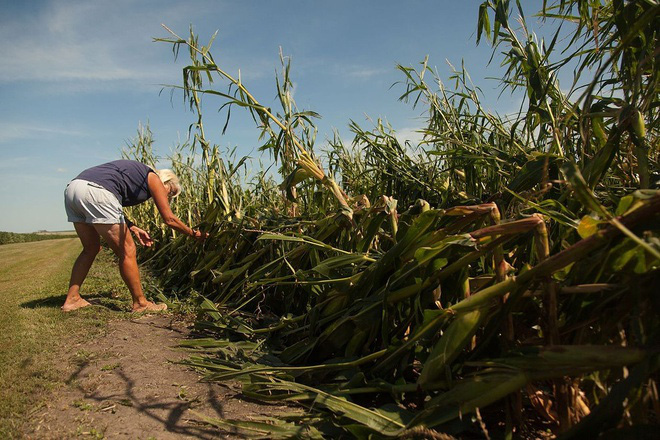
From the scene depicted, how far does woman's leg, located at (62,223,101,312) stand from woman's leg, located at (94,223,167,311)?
20 cm

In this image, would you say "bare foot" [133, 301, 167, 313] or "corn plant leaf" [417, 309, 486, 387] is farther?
"bare foot" [133, 301, 167, 313]

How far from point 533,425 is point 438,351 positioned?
45 cm

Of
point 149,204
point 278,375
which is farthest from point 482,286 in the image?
point 149,204

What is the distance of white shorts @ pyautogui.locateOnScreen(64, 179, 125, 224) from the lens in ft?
10.9

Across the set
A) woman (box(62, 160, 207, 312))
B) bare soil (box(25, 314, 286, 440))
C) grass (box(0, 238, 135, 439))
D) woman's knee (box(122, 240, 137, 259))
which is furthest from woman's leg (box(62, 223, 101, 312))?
bare soil (box(25, 314, 286, 440))

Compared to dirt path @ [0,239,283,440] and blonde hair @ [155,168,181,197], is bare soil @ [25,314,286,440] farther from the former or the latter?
blonde hair @ [155,168,181,197]

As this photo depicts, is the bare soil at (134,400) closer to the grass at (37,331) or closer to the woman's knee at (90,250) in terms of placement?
the grass at (37,331)

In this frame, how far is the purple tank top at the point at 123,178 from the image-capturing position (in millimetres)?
3463

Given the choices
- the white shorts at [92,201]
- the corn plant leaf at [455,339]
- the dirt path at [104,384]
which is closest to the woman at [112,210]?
the white shorts at [92,201]

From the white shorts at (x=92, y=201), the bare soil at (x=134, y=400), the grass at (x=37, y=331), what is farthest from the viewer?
the white shorts at (x=92, y=201)

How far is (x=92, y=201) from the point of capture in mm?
3338

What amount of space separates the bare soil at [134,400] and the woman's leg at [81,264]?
4.34ft

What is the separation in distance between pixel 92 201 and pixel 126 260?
0.52 m

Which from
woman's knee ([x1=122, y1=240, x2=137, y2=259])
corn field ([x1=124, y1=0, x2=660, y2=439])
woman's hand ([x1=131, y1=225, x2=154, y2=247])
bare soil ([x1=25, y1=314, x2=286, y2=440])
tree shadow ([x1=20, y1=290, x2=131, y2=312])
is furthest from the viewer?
woman's hand ([x1=131, y1=225, x2=154, y2=247])
